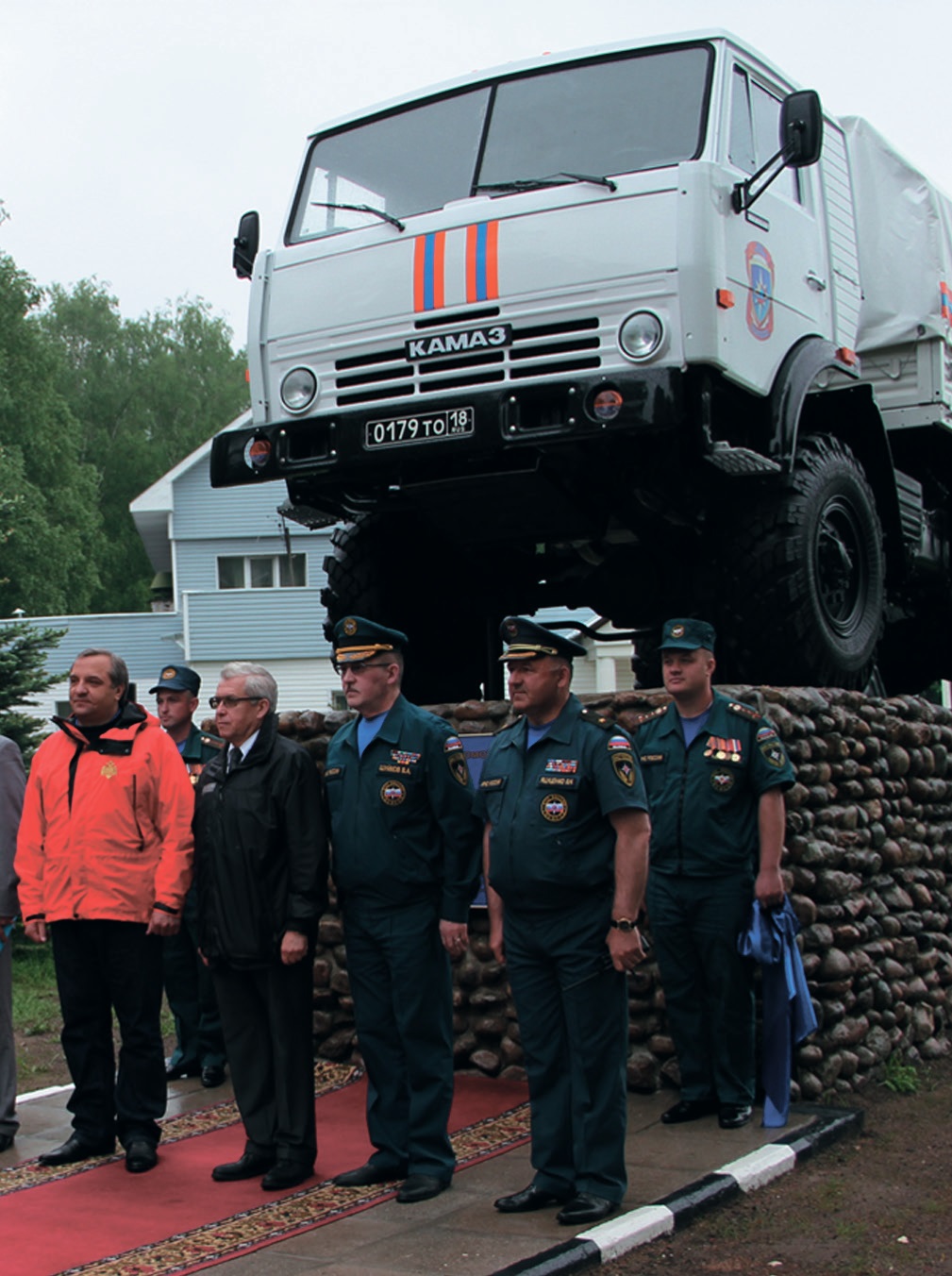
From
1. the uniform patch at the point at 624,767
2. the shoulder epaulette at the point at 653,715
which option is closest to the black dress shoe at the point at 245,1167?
the uniform patch at the point at 624,767

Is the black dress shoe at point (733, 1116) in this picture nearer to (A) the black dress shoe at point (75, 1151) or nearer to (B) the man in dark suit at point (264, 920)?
(B) the man in dark suit at point (264, 920)

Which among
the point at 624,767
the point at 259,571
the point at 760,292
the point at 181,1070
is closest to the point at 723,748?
the point at 624,767

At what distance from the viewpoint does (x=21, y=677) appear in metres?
13.0

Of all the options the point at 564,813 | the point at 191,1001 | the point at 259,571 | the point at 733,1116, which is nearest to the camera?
the point at 564,813

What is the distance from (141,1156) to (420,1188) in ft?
3.82

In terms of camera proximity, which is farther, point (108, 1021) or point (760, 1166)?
point (108, 1021)

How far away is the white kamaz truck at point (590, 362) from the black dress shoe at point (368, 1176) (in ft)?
9.46

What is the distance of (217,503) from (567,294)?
2545 cm

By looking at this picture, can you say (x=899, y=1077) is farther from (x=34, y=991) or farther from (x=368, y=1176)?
(x=34, y=991)

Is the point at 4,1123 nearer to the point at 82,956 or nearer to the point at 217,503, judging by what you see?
the point at 82,956

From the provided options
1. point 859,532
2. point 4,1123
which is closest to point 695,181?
point 859,532

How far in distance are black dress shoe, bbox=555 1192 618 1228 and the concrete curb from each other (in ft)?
0.16

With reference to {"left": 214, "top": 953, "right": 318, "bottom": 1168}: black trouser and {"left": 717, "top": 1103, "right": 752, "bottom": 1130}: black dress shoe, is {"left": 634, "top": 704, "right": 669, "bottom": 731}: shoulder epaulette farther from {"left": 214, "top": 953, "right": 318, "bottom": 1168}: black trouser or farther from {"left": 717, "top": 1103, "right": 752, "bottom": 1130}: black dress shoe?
{"left": 214, "top": 953, "right": 318, "bottom": 1168}: black trouser

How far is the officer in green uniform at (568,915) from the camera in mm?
5039
